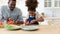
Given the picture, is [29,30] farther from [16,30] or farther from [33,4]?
[33,4]

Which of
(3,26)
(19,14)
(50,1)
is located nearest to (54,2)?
(50,1)

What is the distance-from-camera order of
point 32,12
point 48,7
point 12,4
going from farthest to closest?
point 48,7 < point 12,4 < point 32,12

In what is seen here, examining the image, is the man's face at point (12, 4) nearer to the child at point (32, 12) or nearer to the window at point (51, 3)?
the child at point (32, 12)

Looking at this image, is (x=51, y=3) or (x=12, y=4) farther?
(x=51, y=3)

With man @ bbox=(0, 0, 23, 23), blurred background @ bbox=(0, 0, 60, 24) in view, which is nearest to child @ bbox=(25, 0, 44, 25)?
man @ bbox=(0, 0, 23, 23)

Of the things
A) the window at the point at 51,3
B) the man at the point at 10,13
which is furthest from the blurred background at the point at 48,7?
the man at the point at 10,13

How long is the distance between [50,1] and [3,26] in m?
2.61

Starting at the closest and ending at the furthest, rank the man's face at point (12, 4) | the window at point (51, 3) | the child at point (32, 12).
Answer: the child at point (32, 12) < the man's face at point (12, 4) < the window at point (51, 3)

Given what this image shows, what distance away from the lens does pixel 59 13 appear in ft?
14.1

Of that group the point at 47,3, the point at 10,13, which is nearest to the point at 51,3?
the point at 47,3

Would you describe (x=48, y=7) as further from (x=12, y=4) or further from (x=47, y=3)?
(x=12, y=4)

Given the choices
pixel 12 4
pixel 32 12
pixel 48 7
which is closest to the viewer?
pixel 32 12

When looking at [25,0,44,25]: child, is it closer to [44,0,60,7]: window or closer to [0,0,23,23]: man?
[0,0,23,23]: man

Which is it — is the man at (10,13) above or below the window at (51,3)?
below
